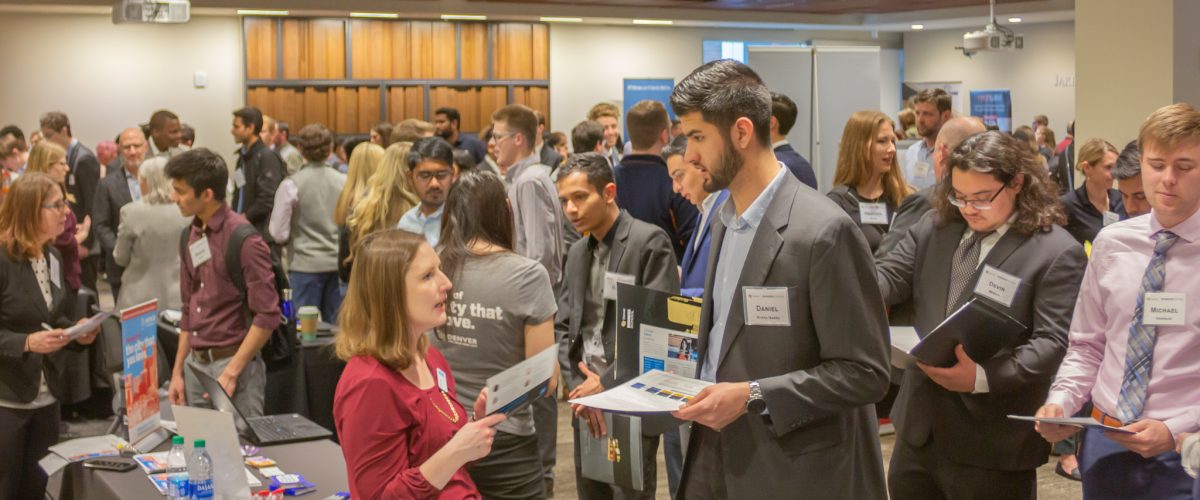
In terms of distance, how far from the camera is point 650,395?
229cm

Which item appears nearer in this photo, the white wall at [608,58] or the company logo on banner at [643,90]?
the white wall at [608,58]

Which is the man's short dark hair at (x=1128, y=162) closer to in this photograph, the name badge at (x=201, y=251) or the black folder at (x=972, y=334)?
the black folder at (x=972, y=334)

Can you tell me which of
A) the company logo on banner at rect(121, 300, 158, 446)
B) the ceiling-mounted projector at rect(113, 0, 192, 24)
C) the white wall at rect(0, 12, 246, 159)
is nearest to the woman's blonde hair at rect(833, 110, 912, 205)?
the company logo on banner at rect(121, 300, 158, 446)

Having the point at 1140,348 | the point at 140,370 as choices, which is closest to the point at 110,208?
the point at 140,370

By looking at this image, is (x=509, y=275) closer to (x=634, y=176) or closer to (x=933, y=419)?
(x=933, y=419)

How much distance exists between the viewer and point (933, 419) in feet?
Result: 9.85

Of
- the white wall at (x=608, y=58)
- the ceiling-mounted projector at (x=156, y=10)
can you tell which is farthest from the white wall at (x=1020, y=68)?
the ceiling-mounted projector at (x=156, y=10)

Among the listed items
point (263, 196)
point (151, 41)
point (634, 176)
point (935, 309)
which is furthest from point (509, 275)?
point (151, 41)

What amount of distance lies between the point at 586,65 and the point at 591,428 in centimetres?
1123

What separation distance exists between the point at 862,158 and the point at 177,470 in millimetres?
3075

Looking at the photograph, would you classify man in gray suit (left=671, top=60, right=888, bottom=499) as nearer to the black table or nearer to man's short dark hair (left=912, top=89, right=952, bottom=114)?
the black table

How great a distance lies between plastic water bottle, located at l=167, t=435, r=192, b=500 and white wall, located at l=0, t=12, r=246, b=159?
10098mm

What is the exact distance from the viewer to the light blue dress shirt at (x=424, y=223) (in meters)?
5.19

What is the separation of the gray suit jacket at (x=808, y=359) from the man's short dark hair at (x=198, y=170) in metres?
2.79
